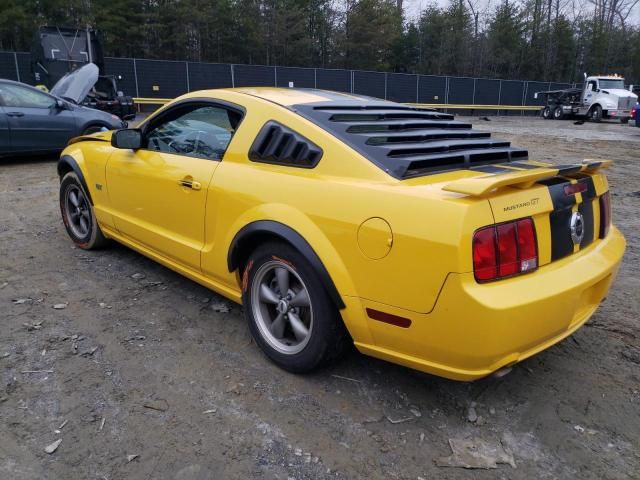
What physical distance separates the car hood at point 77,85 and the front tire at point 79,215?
7072 mm

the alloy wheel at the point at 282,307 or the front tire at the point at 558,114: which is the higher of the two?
the front tire at the point at 558,114

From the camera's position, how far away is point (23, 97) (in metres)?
9.11

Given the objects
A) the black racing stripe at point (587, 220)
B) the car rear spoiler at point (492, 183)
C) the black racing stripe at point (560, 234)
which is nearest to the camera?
the car rear spoiler at point (492, 183)

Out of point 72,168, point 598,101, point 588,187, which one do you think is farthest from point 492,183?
point 598,101

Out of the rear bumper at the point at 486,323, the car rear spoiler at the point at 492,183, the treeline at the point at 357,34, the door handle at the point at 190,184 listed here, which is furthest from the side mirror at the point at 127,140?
the treeline at the point at 357,34

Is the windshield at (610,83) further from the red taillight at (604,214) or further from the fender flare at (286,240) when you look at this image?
the fender flare at (286,240)

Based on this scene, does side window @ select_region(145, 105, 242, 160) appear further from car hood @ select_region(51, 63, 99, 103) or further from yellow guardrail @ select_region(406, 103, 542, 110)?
yellow guardrail @ select_region(406, 103, 542, 110)

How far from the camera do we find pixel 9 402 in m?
2.60

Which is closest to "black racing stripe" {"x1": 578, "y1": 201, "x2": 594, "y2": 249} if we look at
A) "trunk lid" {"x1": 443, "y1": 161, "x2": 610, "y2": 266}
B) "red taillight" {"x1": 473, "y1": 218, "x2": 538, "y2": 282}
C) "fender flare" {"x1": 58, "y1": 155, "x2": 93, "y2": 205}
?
"trunk lid" {"x1": 443, "y1": 161, "x2": 610, "y2": 266}

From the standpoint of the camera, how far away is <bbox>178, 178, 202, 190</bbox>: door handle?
323cm

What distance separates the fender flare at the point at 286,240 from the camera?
2.50m

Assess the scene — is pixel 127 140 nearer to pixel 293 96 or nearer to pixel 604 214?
pixel 293 96

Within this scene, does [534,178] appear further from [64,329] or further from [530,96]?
[530,96]

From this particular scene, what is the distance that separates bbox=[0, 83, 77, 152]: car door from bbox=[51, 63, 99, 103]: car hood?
5.78 feet
